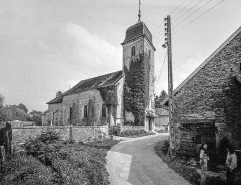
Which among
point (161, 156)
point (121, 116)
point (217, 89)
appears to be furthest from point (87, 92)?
point (217, 89)

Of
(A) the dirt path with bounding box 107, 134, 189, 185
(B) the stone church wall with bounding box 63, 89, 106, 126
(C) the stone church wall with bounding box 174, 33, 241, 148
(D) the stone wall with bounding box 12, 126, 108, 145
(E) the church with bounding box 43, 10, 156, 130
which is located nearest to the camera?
(A) the dirt path with bounding box 107, 134, 189, 185

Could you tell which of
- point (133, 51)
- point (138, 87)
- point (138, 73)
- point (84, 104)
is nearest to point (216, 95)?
point (138, 87)

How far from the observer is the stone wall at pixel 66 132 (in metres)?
9.93

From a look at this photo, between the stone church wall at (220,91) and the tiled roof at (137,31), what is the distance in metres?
17.5

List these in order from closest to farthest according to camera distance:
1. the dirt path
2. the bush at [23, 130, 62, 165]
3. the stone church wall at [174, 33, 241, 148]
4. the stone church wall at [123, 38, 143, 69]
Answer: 1. the dirt path
2. the bush at [23, 130, 62, 165]
3. the stone church wall at [174, 33, 241, 148]
4. the stone church wall at [123, 38, 143, 69]

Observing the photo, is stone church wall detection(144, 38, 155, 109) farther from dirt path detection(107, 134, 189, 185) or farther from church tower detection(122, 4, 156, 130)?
dirt path detection(107, 134, 189, 185)

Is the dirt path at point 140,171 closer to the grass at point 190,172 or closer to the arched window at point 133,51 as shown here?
the grass at point 190,172

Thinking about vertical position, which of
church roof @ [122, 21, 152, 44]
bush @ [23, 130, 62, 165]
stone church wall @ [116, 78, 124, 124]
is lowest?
bush @ [23, 130, 62, 165]

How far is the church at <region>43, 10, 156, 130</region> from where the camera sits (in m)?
23.7

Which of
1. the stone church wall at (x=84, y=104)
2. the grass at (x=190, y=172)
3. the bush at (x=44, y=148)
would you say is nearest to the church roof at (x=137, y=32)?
the stone church wall at (x=84, y=104)

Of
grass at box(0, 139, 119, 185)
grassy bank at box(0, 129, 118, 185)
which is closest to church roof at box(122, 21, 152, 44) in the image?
grassy bank at box(0, 129, 118, 185)

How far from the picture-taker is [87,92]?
88.6 feet

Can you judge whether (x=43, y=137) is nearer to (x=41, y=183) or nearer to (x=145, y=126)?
(x=41, y=183)

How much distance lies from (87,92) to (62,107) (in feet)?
29.0
